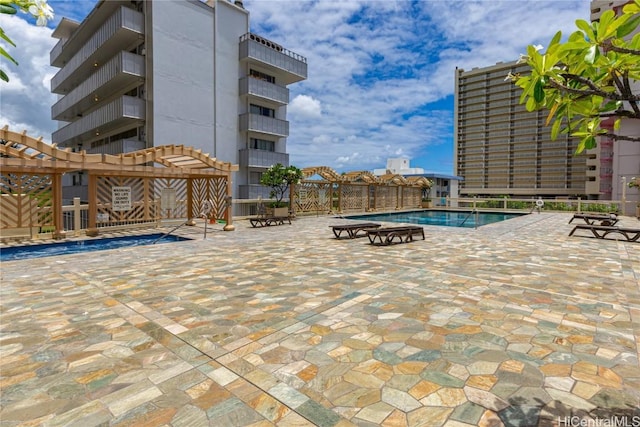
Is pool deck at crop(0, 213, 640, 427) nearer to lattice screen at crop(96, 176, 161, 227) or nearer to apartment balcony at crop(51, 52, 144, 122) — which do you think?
lattice screen at crop(96, 176, 161, 227)

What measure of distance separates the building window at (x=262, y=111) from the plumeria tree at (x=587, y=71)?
27.6 m

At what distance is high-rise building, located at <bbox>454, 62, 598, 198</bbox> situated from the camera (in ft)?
241

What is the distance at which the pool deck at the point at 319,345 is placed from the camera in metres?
2.76

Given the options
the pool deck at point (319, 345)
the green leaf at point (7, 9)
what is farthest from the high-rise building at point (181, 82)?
the green leaf at point (7, 9)

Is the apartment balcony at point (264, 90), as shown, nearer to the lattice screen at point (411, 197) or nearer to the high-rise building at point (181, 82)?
the high-rise building at point (181, 82)

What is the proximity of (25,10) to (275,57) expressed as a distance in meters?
28.6

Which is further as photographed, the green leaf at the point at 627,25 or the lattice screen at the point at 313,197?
the lattice screen at the point at 313,197

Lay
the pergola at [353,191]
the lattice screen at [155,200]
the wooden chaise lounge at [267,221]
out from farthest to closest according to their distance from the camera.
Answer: the pergola at [353,191] → the wooden chaise lounge at [267,221] → the lattice screen at [155,200]

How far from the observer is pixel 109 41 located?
22.8 m

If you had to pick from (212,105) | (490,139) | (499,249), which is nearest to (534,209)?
(499,249)

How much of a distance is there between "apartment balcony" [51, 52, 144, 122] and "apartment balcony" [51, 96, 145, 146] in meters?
1.43

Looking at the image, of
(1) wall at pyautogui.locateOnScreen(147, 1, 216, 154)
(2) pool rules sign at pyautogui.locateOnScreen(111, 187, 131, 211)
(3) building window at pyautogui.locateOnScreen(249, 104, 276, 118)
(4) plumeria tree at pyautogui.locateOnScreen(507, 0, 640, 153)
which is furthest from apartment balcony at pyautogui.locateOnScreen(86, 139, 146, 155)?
(4) plumeria tree at pyautogui.locateOnScreen(507, 0, 640, 153)

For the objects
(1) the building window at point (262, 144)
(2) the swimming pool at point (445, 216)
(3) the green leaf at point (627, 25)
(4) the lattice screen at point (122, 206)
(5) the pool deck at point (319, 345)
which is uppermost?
(1) the building window at point (262, 144)

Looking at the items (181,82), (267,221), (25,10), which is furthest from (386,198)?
(25,10)
